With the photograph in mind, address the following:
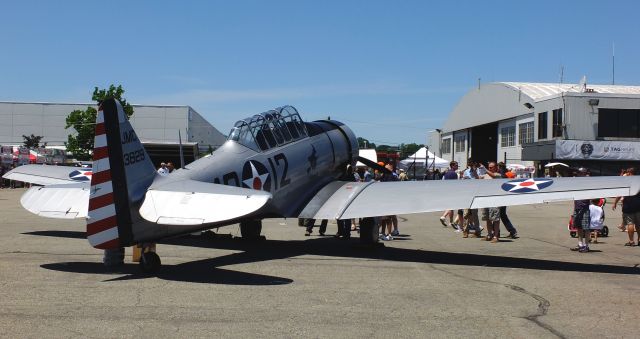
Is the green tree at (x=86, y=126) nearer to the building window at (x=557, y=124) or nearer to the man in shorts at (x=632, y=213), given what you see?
the building window at (x=557, y=124)

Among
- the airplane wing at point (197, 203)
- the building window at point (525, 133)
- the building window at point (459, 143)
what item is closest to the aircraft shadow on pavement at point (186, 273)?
the airplane wing at point (197, 203)

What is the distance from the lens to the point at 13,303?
643 cm

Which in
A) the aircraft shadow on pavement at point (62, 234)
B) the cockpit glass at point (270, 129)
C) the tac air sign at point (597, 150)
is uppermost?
the tac air sign at point (597, 150)

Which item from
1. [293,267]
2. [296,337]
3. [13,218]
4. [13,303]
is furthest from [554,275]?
[13,218]

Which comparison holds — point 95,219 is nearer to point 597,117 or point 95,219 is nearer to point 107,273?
point 107,273

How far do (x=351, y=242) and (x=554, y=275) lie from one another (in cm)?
528

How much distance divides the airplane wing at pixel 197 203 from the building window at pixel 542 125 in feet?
150

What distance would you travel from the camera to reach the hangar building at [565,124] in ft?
149

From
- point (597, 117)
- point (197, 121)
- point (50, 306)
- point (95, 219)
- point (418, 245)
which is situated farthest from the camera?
point (197, 121)

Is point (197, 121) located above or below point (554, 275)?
above

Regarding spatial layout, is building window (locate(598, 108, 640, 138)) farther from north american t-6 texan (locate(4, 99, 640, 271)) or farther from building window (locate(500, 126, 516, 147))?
north american t-6 texan (locate(4, 99, 640, 271))

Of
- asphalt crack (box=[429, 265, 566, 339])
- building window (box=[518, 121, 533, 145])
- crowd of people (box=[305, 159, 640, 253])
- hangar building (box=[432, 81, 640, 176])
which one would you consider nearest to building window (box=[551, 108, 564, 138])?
hangar building (box=[432, 81, 640, 176])

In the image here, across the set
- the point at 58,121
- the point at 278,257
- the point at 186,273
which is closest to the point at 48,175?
the point at 278,257

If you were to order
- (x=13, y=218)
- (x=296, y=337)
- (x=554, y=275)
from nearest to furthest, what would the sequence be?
(x=296, y=337) < (x=554, y=275) < (x=13, y=218)
